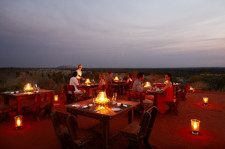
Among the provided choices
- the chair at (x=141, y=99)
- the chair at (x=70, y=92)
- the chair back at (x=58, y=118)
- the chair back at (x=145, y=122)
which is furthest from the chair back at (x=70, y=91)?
the chair back at (x=145, y=122)

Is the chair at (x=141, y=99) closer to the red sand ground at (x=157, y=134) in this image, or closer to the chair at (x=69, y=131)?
the red sand ground at (x=157, y=134)

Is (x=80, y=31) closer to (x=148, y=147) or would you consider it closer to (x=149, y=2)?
(x=149, y=2)

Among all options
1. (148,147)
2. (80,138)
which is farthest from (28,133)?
(148,147)

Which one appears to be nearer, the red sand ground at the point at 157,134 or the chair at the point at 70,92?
the red sand ground at the point at 157,134

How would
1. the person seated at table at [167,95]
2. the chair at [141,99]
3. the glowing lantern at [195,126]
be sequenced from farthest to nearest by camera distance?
the person seated at table at [167,95] < the chair at [141,99] < the glowing lantern at [195,126]

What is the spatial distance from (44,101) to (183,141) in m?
4.77

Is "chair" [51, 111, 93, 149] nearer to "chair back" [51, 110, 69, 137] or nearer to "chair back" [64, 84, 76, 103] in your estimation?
"chair back" [51, 110, 69, 137]

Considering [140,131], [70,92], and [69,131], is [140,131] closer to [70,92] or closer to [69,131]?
[69,131]

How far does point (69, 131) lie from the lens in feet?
7.41

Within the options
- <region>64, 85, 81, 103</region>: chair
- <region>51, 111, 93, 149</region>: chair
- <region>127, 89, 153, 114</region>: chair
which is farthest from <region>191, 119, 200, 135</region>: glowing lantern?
<region>64, 85, 81, 103</region>: chair

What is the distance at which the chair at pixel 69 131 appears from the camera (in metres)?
2.20

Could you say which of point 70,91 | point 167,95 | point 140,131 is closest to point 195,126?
point 167,95

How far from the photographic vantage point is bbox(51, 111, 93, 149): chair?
2.20 m

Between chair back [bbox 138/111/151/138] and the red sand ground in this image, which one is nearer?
chair back [bbox 138/111/151/138]
